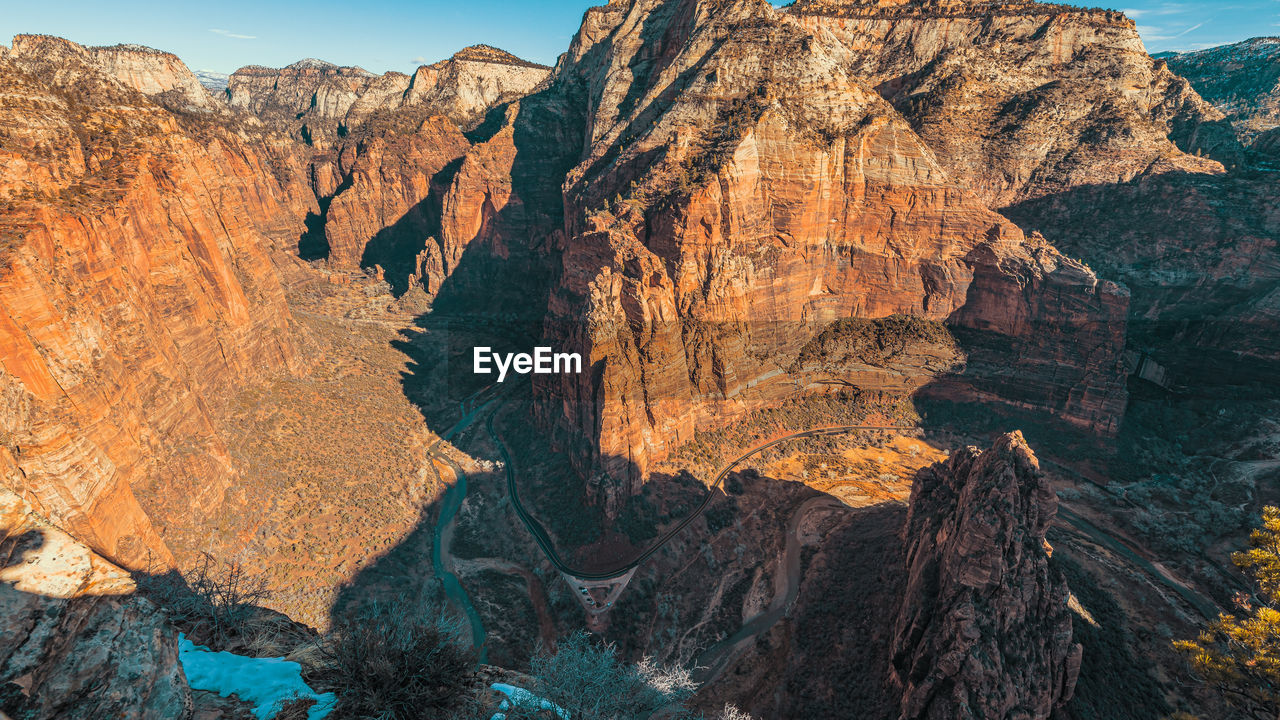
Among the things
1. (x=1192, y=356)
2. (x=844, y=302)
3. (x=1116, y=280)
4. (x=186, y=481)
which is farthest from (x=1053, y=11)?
(x=186, y=481)

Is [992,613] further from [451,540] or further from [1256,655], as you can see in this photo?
[451,540]

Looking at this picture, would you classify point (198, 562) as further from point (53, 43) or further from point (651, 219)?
point (53, 43)

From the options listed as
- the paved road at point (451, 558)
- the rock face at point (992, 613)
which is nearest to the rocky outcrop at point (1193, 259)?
the rock face at point (992, 613)

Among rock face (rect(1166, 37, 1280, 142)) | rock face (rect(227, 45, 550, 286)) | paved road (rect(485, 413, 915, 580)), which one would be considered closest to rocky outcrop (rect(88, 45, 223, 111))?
rock face (rect(227, 45, 550, 286))

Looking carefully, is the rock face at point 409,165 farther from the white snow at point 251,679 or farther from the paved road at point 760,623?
the white snow at point 251,679

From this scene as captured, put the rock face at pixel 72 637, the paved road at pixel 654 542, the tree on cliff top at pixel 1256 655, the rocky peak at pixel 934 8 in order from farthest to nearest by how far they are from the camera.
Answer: the rocky peak at pixel 934 8, the paved road at pixel 654 542, the tree on cliff top at pixel 1256 655, the rock face at pixel 72 637

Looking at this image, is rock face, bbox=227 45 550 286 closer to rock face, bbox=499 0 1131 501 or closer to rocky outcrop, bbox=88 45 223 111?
rocky outcrop, bbox=88 45 223 111
